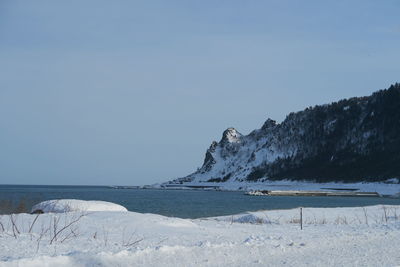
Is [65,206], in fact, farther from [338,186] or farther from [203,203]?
[338,186]

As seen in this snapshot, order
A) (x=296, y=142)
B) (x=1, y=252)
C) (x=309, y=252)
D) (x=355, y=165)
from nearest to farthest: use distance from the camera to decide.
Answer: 1. (x=1, y=252)
2. (x=309, y=252)
3. (x=355, y=165)
4. (x=296, y=142)

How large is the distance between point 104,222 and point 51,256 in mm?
5981

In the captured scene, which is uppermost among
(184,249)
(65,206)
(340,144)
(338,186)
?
(340,144)

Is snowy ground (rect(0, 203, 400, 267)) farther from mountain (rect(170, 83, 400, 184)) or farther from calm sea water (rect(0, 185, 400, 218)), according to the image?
mountain (rect(170, 83, 400, 184))

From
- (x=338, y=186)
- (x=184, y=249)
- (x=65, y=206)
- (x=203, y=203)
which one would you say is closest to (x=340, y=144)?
(x=338, y=186)

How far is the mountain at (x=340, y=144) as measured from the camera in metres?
150

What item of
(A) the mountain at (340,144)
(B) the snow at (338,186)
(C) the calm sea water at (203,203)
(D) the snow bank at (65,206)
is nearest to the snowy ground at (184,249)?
(D) the snow bank at (65,206)

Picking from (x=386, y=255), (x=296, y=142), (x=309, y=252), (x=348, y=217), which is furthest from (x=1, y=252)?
(x=296, y=142)

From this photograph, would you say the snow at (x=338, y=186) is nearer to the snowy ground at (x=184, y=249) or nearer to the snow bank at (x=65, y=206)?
the snow bank at (x=65, y=206)

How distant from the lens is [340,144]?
559 ft

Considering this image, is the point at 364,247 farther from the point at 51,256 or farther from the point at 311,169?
the point at 311,169

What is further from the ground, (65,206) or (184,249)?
(65,206)

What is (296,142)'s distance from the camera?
18812 cm

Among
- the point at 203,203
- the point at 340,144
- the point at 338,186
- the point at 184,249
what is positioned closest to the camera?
the point at 184,249
